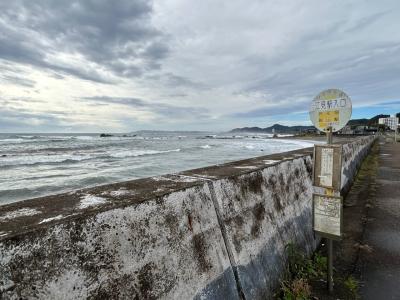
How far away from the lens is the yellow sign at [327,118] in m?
3.45

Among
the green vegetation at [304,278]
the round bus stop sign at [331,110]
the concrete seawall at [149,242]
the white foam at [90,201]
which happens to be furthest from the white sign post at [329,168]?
the white foam at [90,201]

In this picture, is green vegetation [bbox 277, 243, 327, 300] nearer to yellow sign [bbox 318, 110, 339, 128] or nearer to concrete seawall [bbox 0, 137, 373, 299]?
concrete seawall [bbox 0, 137, 373, 299]

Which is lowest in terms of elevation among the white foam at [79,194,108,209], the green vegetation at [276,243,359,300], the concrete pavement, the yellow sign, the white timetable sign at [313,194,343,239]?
the concrete pavement

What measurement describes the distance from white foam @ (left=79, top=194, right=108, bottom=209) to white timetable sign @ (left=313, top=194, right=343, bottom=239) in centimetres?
249

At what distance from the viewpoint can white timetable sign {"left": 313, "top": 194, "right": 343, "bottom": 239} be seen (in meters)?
3.25

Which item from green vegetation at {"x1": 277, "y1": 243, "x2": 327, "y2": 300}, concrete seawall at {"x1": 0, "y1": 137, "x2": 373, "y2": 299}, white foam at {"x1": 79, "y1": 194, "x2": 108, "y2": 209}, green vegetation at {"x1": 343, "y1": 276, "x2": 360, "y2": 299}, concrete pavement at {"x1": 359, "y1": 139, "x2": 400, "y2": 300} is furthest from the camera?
concrete pavement at {"x1": 359, "y1": 139, "x2": 400, "y2": 300}

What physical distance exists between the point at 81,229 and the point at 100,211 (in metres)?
0.16

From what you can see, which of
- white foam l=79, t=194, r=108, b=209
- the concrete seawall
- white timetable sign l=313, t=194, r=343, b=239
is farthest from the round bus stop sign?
white foam l=79, t=194, r=108, b=209

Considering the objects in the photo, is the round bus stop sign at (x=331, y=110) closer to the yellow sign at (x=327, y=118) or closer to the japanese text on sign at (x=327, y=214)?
the yellow sign at (x=327, y=118)

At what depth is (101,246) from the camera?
165cm

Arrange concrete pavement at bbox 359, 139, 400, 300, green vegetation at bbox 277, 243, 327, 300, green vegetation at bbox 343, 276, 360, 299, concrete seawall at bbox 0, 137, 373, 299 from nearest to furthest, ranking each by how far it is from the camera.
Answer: concrete seawall at bbox 0, 137, 373, 299, green vegetation at bbox 277, 243, 327, 300, green vegetation at bbox 343, 276, 360, 299, concrete pavement at bbox 359, 139, 400, 300

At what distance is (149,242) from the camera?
1.91 meters

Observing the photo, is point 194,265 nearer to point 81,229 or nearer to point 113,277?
point 113,277

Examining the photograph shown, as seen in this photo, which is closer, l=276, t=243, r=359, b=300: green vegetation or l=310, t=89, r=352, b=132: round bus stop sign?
l=276, t=243, r=359, b=300: green vegetation
